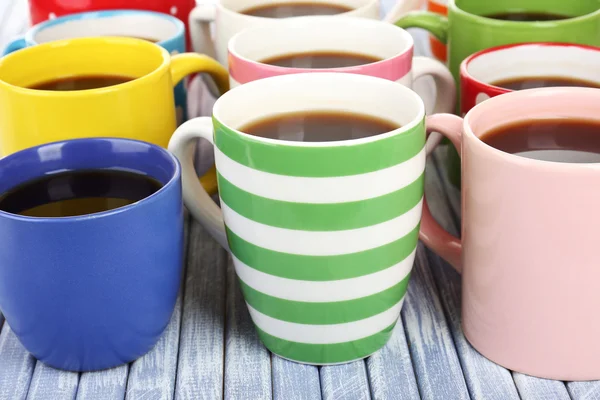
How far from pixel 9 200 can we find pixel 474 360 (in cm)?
35

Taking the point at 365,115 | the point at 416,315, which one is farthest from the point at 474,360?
the point at 365,115

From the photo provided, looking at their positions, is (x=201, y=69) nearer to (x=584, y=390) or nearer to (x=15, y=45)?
(x=15, y=45)

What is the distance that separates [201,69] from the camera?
80 centimetres

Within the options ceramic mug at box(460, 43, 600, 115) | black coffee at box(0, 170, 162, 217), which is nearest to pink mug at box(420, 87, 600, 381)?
ceramic mug at box(460, 43, 600, 115)

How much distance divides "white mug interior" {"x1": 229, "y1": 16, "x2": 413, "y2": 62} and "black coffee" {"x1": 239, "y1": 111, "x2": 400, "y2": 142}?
12cm

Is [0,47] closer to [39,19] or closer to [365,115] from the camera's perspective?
[39,19]

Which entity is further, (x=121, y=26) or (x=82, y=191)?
(x=121, y=26)

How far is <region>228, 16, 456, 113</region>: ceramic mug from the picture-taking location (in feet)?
2.50

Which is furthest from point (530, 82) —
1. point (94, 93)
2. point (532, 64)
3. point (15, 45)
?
point (15, 45)

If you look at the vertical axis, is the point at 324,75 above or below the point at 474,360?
above

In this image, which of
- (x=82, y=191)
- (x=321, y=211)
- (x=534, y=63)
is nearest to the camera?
(x=321, y=211)

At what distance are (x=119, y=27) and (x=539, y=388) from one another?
563 mm

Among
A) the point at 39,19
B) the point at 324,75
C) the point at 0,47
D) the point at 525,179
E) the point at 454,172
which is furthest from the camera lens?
the point at 0,47

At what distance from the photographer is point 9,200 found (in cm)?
63
